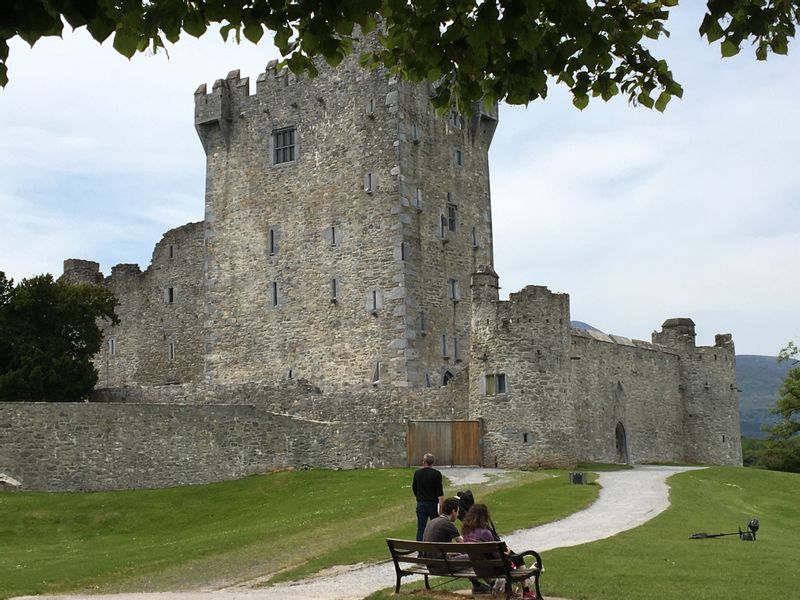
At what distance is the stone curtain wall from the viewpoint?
115ft

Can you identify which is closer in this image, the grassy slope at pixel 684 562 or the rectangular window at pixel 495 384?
the grassy slope at pixel 684 562

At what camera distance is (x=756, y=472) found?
3850 cm

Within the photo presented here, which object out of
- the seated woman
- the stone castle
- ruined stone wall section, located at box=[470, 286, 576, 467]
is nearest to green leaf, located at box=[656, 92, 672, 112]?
the seated woman

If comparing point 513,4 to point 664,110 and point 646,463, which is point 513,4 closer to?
point 664,110

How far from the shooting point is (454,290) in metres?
Answer: 44.3

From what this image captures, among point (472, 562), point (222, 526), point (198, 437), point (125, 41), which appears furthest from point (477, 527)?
point (198, 437)

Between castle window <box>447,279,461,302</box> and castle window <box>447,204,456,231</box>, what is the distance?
2291 millimetres

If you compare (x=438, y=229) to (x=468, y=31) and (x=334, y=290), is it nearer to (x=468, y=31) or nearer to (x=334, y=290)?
(x=334, y=290)

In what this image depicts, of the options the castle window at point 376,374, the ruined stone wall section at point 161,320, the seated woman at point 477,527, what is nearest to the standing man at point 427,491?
the seated woman at point 477,527

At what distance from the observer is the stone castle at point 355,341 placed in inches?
1431

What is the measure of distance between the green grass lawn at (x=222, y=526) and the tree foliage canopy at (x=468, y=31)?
391 inches

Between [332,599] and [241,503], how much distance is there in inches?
715

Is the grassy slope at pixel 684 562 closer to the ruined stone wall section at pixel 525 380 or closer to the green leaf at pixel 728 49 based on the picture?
the green leaf at pixel 728 49

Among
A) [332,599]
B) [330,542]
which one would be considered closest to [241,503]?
[330,542]
